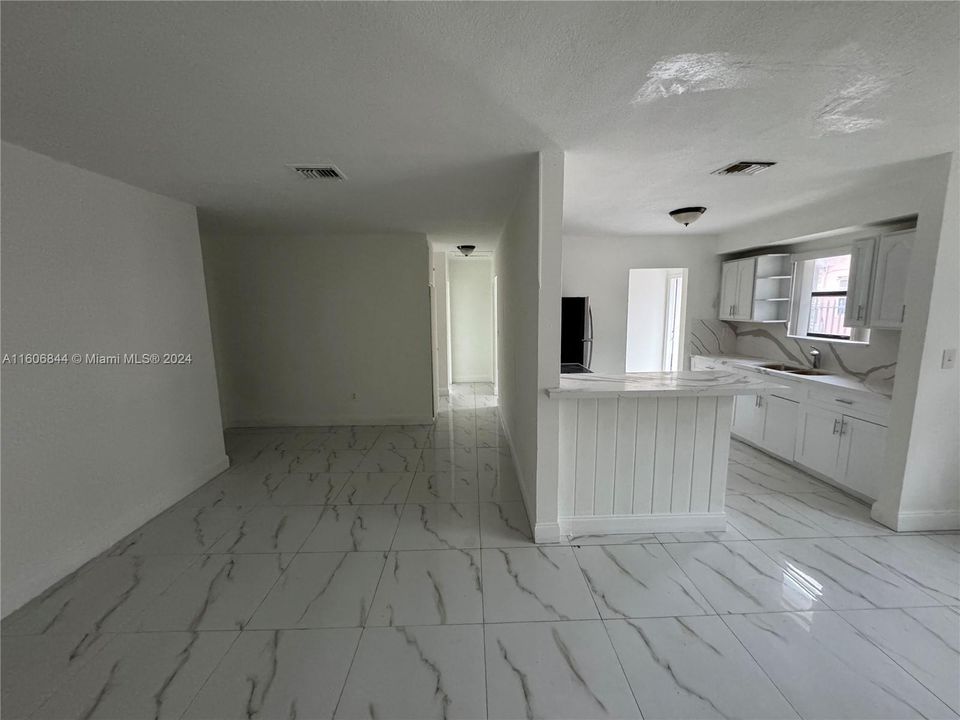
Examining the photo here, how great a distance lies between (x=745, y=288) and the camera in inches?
174

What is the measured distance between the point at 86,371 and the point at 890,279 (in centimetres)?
581

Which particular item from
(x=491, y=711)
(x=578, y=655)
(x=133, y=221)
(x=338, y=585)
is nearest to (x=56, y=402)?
(x=133, y=221)

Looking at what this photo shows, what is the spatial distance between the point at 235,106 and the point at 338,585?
8.00 ft

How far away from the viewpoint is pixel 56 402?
2168mm

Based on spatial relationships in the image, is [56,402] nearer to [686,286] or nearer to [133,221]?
[133,221]

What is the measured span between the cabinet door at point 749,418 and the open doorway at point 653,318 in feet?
7.85

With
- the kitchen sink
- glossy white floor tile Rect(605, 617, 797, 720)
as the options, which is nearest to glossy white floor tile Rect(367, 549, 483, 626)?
glossy white floor tile Rect(605, 617, 797, 720)

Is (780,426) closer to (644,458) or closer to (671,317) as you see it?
(644,458)

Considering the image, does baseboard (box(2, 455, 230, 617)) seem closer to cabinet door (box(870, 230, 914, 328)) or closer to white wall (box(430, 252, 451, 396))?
white wall (box(430, 252, 451, 396))

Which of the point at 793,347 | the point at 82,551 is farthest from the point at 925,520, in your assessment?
the point at 82,551

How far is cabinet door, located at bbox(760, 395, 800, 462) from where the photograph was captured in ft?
11.5

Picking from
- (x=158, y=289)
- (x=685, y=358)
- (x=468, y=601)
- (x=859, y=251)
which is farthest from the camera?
(x=685, y=358)

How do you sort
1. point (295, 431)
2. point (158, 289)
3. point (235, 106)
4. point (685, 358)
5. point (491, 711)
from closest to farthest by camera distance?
point (491, 711) → point (235, 106) → point (158, 289) → point (295, 431) → point (685, 358)

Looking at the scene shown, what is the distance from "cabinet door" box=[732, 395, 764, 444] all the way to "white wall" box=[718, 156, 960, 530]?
127 centimetres
